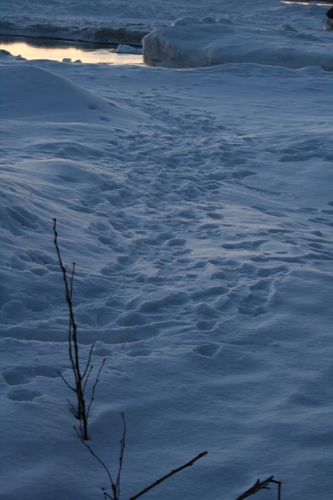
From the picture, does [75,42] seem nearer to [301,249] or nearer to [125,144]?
[125,144]

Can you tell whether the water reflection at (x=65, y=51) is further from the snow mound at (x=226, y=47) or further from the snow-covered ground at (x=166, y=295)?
the snow-covered ground at (x=166, y=295)

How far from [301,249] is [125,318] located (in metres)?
1.76

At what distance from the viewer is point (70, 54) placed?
2067 centimetres

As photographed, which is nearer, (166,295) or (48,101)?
(166,295)

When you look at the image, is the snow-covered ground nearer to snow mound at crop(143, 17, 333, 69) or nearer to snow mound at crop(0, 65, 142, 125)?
snow mound at crop(0, 65, 142, 125)

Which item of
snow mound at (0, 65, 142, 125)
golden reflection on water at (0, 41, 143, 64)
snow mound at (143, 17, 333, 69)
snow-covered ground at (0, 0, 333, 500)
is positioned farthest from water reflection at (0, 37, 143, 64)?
snow-covered ground at (0, 0, 333, 500)

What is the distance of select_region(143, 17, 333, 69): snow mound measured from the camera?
14297mm

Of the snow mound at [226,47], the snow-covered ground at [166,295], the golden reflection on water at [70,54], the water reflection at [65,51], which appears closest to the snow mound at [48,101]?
the snow-covered ground at [166,295]

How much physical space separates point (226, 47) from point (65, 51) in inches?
366

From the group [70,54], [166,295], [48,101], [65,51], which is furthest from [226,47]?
[166,295]

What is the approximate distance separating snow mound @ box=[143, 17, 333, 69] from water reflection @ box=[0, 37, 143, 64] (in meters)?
2.19

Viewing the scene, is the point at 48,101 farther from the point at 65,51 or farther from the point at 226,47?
the point at 65,51

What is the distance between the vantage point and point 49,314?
3.12m

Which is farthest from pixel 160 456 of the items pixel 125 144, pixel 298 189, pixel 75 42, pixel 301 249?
pixel 75 42
